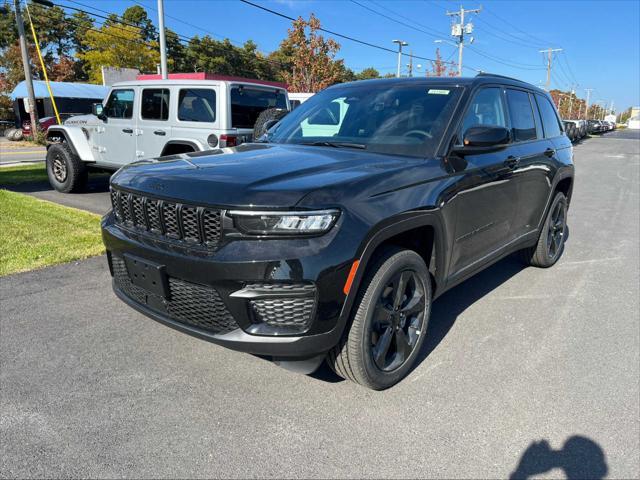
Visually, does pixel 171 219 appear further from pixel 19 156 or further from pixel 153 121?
pixel 19 156

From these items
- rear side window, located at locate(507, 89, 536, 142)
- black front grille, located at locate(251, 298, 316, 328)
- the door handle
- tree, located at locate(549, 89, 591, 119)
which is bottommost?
black front grille, located at locate(251, 298, 316, 328)

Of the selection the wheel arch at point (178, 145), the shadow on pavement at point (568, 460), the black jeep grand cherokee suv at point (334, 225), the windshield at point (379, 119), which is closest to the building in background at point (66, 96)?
the wheel arch at point (178, 145)

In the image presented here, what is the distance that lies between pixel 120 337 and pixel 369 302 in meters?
1.98

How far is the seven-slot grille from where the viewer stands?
2.37m

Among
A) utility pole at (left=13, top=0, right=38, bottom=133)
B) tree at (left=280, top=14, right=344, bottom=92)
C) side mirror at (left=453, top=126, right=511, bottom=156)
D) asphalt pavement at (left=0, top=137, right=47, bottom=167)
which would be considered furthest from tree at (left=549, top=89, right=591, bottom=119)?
side mirror at (left=453, top=126, right=511, bottom=156)

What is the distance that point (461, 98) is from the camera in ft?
10.9

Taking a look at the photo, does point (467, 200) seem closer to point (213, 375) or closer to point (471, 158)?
point (471, 158)

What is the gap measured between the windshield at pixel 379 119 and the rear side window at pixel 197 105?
3637 mm

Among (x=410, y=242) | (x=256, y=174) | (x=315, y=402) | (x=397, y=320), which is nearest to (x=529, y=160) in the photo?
(x=410, y=242)

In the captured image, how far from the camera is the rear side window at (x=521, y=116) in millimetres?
4105

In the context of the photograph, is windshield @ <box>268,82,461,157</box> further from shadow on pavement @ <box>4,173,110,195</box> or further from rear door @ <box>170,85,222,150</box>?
shadow on pavement @ <box>4,173,110,195</box>

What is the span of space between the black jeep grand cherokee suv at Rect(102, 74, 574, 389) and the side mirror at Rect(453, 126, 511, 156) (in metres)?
0.01

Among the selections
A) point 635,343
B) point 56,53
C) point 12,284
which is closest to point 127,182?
point 12,284

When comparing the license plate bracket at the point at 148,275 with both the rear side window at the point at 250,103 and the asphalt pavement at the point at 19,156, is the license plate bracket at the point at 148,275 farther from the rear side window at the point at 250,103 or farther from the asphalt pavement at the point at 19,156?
the asphalt pavement at the point at 19,156
